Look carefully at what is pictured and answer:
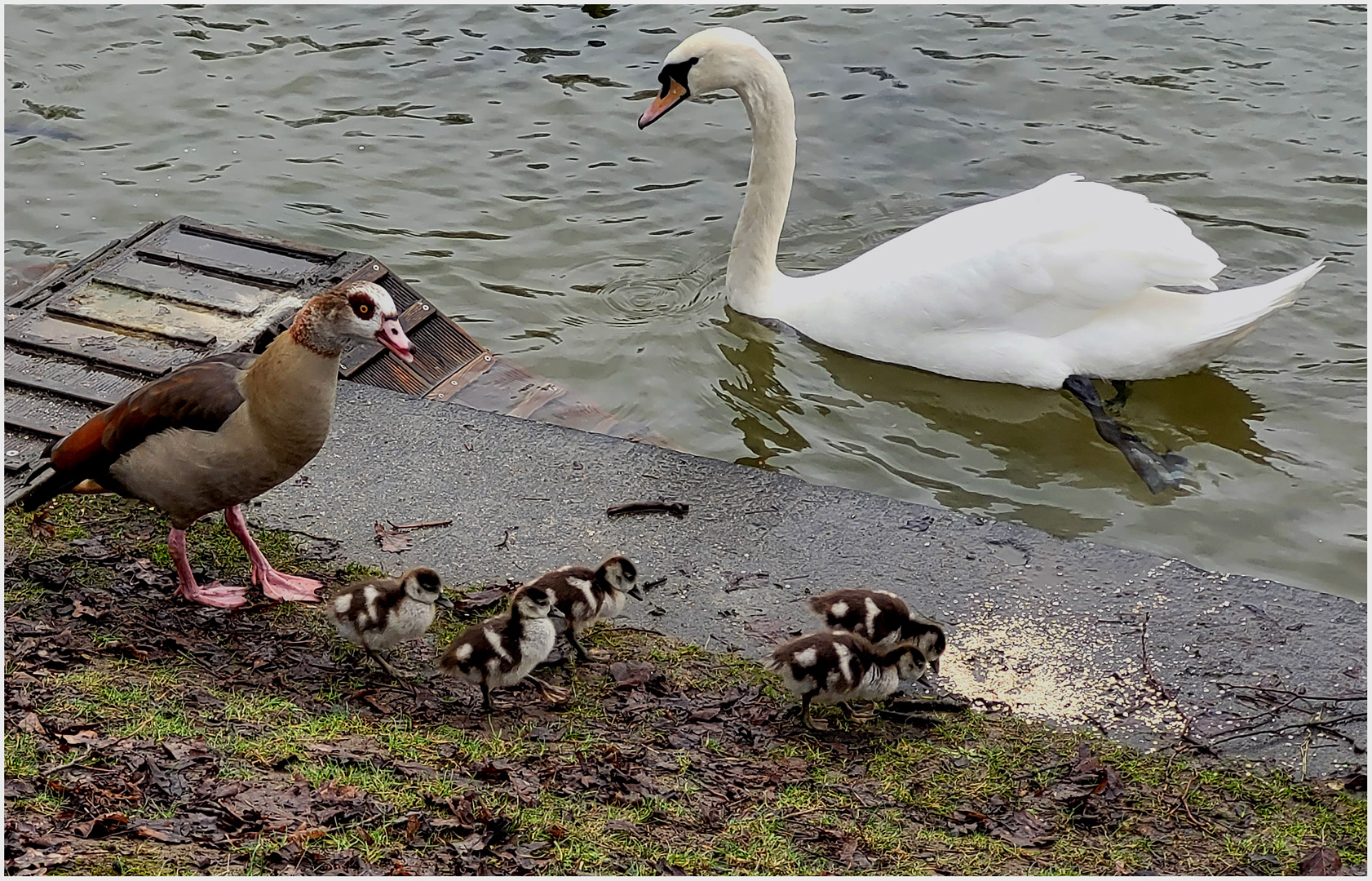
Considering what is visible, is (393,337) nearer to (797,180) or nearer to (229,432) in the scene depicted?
(229,432)

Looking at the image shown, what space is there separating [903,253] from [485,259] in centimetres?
327

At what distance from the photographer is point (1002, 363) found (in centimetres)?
784

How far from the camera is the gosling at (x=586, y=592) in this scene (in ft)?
16.6

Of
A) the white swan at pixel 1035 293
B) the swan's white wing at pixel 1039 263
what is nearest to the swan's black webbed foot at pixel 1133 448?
the white swan at pixel 1035 293

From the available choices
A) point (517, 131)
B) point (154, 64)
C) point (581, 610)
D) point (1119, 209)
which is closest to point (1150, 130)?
point (1119, 209)

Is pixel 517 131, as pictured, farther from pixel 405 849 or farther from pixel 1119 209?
pixel 405 849

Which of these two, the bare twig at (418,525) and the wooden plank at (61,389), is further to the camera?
the wooden plank at (61,389)

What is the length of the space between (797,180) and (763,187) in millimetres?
2014

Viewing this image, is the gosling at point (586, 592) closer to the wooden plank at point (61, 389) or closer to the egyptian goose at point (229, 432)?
the egyptian goose at point (229, 432)

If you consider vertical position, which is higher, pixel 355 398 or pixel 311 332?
pixel 311 332

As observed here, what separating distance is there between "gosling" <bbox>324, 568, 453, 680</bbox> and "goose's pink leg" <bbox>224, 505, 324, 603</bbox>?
1.84 ft

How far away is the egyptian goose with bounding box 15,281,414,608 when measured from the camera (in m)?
5.25

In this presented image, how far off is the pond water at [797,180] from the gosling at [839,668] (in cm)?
251

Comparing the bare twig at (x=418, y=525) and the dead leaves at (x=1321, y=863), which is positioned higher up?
the bare twig at (x=418, y=525)
